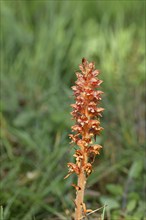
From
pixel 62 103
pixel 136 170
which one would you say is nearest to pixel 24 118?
pixel 62 103

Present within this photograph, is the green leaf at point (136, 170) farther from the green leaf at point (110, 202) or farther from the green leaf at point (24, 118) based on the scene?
the green leaf at point (24, 118)

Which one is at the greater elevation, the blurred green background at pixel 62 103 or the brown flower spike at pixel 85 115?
the blurred green background at pixel 62 103

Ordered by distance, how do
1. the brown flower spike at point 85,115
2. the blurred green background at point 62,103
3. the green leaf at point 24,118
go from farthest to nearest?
the green leaf at point 24,118 < the blurred green background at point 62,103 < the brown flower spike at point 85,115

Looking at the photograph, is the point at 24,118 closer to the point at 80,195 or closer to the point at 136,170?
the point at 136,170

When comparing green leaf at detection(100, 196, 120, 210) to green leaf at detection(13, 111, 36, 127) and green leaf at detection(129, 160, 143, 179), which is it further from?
green leaf at detection(13, 111, 36, 127)

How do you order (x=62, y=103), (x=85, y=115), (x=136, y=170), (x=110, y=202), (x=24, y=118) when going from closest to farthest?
(x=85, y=115) → (x=110, y=202) → (x=136, y=170) → (x=24, y=118) → (x=62, y=103)

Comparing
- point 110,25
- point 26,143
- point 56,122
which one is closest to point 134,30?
point 110,25

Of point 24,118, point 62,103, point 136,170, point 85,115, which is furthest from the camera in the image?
point 62,103

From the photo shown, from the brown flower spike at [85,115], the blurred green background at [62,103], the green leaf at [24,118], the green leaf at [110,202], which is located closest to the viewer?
the brown flower spike at [85,115]

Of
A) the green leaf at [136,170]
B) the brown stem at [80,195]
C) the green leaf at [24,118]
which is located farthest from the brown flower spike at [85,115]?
the green leaf at [24,118]
